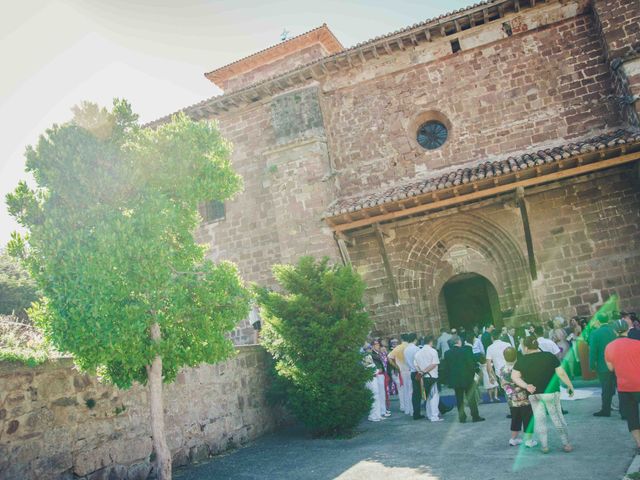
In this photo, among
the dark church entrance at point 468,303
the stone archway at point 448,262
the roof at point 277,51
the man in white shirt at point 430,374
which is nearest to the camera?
the man in white shirt at point 430,374

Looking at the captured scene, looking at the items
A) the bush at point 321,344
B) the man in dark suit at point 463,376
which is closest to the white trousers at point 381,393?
the bush at point 321,344

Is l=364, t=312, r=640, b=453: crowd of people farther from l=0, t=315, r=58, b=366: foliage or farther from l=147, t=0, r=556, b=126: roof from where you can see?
l=147, t=0, r=556, b=126: roof

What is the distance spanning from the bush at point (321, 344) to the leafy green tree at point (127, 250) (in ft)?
5.95

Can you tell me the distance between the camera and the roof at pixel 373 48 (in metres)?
12.0

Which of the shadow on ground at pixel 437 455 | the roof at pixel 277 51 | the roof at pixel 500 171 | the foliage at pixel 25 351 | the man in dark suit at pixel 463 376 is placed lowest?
the shadow on ground at pixel 437 455

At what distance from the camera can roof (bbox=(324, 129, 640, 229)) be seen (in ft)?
31.3

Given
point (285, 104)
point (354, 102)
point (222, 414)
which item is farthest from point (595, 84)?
point (222, 414)

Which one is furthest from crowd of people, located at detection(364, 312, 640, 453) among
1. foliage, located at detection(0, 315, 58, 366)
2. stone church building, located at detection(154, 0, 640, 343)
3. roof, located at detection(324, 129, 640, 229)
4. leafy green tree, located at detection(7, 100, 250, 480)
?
foliage, located at detection(0, 315, 58, 366)

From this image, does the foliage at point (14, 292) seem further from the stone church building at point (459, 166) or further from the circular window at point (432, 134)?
the circular window at point (432, 134)

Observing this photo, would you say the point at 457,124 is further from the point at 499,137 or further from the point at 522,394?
the point at 522,394

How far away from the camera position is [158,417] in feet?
18.1

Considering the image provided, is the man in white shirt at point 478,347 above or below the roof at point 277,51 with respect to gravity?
below

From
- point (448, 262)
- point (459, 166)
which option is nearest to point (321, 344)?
point (448, 262)

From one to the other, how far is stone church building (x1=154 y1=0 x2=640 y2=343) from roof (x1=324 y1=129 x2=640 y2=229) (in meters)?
0.05
